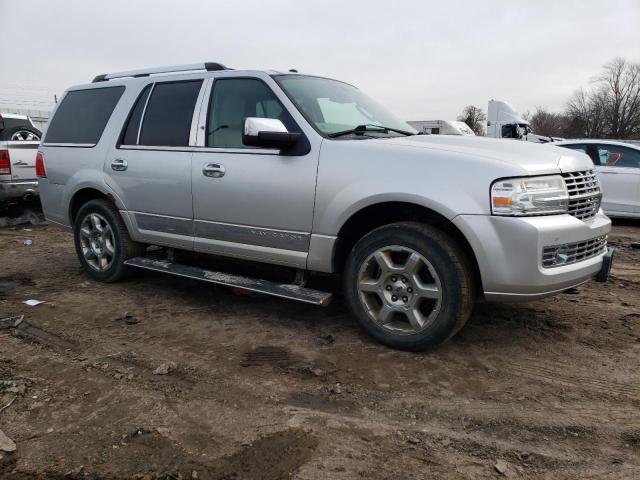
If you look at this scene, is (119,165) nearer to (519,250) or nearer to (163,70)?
(163,70)

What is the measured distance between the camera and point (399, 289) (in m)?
3.48

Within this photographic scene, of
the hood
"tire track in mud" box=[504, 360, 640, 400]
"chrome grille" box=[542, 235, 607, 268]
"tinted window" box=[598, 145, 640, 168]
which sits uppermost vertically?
the hood

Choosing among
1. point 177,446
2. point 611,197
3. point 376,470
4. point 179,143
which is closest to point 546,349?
point 376,470

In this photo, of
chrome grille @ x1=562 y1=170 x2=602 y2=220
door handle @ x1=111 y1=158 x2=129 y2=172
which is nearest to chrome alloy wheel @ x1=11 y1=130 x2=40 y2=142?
door handle @ x1=111 y1=158 x2=129 y2=172

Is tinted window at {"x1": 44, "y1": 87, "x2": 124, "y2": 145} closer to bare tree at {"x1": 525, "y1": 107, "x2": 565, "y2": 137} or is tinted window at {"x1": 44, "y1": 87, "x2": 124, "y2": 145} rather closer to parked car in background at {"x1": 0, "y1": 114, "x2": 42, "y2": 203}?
parked car in background at {"x1": 0, "y1": 114, "x2": 42, "y2": 203}

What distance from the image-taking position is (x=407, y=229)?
3408mm

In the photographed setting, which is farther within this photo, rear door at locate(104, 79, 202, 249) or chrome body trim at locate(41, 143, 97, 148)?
chrome body trim at locate(41, 143, 97, 148)

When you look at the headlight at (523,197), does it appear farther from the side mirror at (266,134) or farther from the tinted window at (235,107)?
the tinted window at (235,107)

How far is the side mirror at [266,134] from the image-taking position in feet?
11.7

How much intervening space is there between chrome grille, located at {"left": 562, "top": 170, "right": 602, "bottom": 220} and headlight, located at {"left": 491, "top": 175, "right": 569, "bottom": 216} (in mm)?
214

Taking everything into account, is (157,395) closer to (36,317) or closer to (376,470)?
(376,470)

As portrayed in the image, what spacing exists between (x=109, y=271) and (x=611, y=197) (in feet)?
26.8

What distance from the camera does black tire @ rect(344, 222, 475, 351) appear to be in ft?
10.7

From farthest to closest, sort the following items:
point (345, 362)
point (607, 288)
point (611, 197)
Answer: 1. point (611, 197)
2. point (607, 288)
3. point (345, 362)
